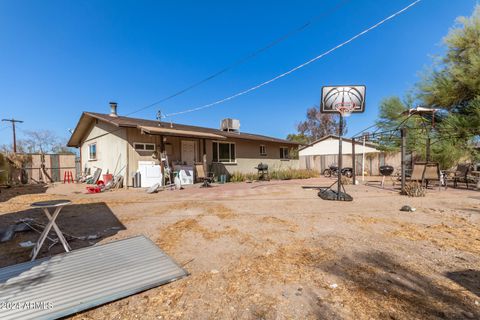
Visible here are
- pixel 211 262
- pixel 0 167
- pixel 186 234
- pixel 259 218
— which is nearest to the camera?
pixel 211 262

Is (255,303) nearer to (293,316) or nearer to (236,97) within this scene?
(293,316)

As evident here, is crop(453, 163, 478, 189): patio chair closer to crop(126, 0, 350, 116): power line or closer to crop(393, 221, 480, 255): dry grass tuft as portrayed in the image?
crop(393, 221, 480, 255): dry grass tuft

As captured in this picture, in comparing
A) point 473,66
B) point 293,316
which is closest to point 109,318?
point 293,316

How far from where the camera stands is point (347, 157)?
20.7 meters

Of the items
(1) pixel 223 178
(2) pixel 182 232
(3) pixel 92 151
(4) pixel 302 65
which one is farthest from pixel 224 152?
(2) pixel 182 232

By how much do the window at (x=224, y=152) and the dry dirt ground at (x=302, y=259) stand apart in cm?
882

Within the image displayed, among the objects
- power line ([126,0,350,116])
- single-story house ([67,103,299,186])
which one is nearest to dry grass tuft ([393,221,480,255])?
power line ([126,0,350,116])

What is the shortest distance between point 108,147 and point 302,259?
39.1 ft

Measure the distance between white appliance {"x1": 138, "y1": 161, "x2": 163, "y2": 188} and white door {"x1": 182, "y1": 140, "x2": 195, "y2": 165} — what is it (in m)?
1.88

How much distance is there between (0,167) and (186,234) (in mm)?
12161

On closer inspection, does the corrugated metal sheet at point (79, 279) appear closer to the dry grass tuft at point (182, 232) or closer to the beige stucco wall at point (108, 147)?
the dry grass tuft at point (182, 232)

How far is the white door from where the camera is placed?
39.9ft

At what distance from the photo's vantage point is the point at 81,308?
5.82 ft

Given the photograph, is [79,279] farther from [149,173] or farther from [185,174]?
[185,174]
